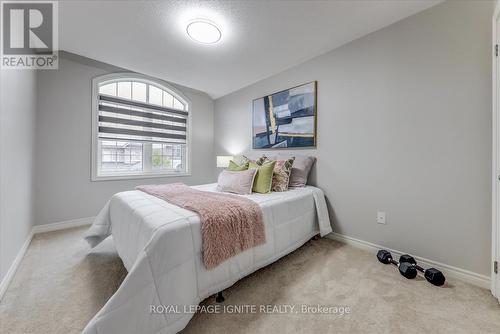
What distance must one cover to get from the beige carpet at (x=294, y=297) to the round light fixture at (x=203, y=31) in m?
2.44

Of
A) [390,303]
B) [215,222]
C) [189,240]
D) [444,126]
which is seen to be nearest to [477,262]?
[390,303]

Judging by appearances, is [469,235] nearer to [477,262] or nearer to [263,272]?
[477,262]

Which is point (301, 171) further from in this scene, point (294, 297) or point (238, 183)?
point (294, 297)

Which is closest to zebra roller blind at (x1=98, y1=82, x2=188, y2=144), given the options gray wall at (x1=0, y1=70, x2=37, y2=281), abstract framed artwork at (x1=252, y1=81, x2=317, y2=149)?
gray wall at (x1=0, y1=70, x2=37, y2=281)

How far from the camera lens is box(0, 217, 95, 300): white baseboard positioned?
149 centimetres

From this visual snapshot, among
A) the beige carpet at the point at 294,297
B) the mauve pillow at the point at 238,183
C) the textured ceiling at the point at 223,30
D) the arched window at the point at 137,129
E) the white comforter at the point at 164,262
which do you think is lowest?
the beige carpet at the point at 294,297

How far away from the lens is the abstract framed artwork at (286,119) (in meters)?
2.63

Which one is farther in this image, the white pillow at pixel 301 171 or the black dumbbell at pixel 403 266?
the white pillow at pixel 301 171

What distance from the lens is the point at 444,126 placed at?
170 centimetres

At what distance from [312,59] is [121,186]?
350cm

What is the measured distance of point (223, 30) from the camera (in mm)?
2129

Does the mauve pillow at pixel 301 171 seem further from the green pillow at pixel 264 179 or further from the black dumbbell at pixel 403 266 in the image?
the black dumbbell at pixel 403 266

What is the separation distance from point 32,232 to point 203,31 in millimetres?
3205

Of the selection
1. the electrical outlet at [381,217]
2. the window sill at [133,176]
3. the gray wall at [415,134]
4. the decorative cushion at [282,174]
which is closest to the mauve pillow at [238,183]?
the decorative cushion at [282,174]
